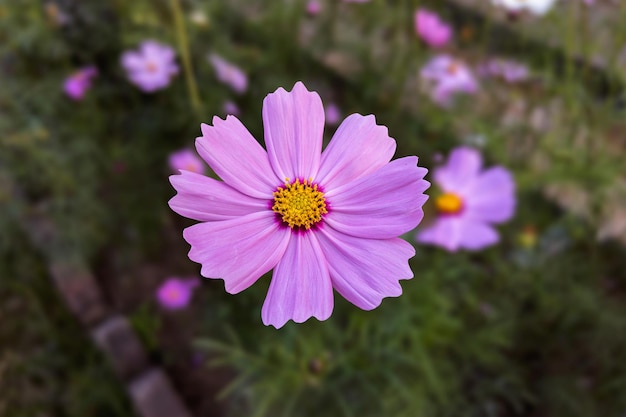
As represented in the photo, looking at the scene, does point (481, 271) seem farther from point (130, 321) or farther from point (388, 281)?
point (388, 281)

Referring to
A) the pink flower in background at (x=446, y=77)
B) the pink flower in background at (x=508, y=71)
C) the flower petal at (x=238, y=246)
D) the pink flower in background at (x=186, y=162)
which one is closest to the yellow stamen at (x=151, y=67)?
the pink flower in background at (x=186, y=162)

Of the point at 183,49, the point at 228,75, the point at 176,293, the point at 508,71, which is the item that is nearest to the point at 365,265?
the point at 183,49

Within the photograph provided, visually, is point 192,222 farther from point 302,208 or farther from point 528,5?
point 528,5

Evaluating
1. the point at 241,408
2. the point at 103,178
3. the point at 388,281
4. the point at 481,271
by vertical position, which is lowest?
the point at 241,408

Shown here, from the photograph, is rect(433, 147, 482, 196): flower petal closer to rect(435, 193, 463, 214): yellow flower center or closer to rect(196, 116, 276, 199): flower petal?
rect(435, 193, 463, 214): yellow flower center

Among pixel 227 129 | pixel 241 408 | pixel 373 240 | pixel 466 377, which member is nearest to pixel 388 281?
pixel 373 240

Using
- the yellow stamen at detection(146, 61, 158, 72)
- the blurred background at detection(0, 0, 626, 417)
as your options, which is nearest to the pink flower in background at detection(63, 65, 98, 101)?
Answer: the blurred background at detection(0, 0, 626, 417)
